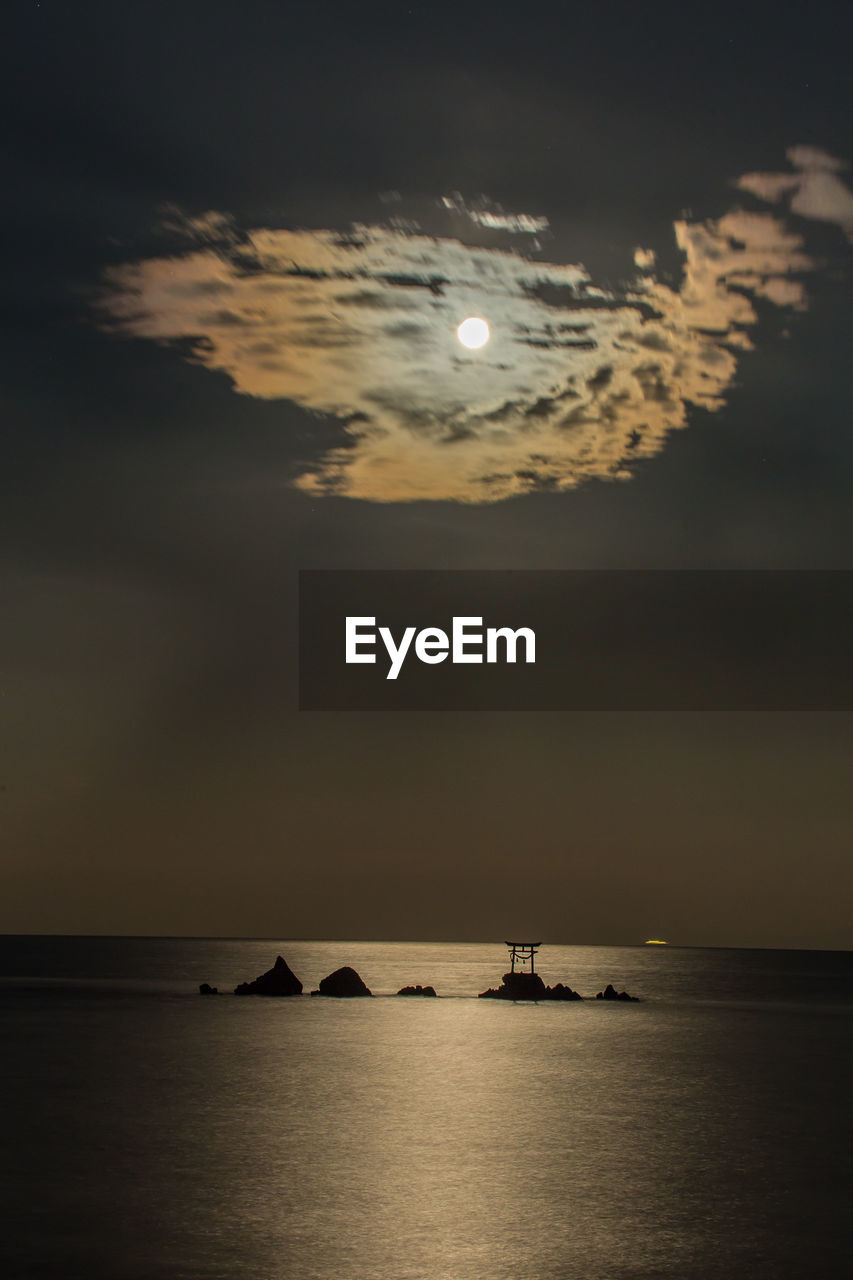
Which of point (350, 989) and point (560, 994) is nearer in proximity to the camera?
point (350, 989)

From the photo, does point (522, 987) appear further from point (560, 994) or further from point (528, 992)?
point (560, 994)

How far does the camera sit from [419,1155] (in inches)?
1586

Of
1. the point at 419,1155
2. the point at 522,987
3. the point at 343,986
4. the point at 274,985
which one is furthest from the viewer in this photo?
the point at 343,986

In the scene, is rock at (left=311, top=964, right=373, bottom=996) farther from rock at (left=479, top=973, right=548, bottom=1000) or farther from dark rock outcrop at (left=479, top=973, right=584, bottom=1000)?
rock at (left=479, top=973, right=548, bottom=1000)

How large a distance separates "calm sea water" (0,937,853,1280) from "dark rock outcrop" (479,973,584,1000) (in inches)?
1769

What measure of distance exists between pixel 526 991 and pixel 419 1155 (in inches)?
3894

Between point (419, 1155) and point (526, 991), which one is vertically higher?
point (419, 1155)

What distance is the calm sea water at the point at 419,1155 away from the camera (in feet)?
87.1

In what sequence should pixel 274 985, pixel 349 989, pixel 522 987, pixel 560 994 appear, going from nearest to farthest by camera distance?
pixel 274 985 → pixel 522 987 → pixel 349 989 → pixel 560 994

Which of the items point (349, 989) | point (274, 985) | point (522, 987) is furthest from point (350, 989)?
point (522, 987)

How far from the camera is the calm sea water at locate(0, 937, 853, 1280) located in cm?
2656

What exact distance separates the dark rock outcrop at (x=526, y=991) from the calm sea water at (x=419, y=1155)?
147ft

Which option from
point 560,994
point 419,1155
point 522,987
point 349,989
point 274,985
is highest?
point 419,1155

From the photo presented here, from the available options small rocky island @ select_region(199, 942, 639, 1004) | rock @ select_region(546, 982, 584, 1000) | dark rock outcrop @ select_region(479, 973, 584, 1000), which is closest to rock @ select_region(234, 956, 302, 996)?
small rocky island @ select_region(199, 942, 639, 1004)
